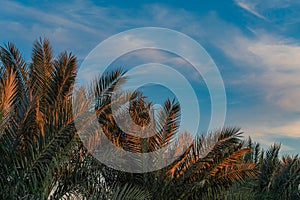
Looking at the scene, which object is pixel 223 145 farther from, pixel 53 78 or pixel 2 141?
pixel 2 141

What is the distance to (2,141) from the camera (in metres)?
9.31

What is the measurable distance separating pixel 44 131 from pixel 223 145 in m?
4.79

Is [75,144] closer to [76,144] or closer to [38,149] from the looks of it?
[76,144]

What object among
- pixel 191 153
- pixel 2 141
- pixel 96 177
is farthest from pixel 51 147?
pixel 191 153

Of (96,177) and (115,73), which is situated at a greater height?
(115,73)

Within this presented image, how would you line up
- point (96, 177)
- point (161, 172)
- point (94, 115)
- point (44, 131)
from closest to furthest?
point (44, 131) → point (94, 115) → point (96, 177) → point (161, 172)

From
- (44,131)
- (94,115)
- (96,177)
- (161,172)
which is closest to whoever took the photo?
(44,131)

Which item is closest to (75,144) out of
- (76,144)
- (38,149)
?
(76,144)

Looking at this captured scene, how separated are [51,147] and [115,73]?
2.51 m

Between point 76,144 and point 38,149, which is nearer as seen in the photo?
point 38,149

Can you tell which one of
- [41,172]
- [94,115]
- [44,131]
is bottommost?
[41,172]

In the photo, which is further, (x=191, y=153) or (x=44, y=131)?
(x=191, y=153)

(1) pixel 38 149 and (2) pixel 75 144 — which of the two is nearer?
(1) pixel 38 149

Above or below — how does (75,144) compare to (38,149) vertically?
above
